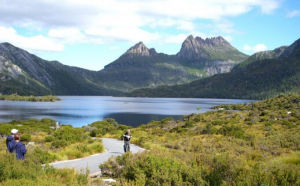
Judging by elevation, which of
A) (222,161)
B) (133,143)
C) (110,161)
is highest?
(222,161)

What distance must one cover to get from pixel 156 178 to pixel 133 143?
18.1 meters

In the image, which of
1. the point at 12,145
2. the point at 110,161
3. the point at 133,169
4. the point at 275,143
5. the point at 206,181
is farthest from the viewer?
the point at 275,143

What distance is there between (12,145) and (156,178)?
6281 millimetres

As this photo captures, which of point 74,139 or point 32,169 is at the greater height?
point 32,169

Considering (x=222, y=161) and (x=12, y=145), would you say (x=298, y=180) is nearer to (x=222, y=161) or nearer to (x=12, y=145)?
(x=222, y=161)

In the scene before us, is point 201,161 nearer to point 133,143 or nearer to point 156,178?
point 156,178

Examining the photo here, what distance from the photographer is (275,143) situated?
747 inches

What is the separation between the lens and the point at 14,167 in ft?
25.6

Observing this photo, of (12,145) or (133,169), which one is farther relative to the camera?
(12,145)

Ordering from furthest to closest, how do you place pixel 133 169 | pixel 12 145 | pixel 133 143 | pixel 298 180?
pixel 133 143 → pixel 12 145 → pixel 133 169 → pixel 298 180

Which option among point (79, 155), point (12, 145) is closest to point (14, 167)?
point (12, 145)

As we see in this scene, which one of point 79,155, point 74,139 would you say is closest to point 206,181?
point 79,155

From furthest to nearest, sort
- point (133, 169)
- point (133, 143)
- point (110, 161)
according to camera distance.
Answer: point (133, 143)
point (110, 161)
point (133, 169)

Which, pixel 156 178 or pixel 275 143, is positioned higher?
pixel 156 178
